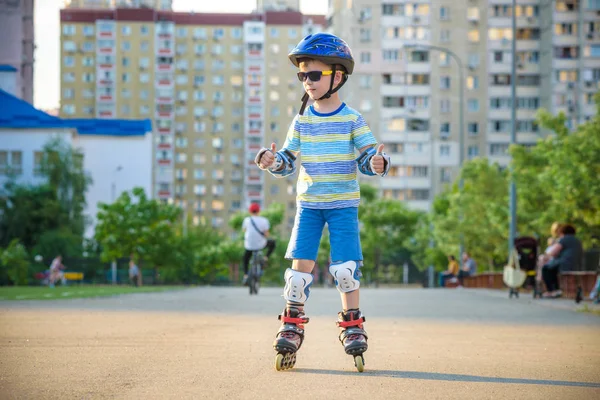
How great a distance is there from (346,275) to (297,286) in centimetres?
33

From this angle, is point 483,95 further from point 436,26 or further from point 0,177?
point 0,177

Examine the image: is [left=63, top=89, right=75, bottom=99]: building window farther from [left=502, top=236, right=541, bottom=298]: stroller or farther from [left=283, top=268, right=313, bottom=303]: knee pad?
[left=283, top=268, right=313, bottom=303]: knee pad

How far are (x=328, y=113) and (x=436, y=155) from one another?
360 ft

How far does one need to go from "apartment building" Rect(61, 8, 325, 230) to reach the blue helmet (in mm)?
134641

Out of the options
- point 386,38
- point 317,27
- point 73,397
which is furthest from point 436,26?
point 73,397

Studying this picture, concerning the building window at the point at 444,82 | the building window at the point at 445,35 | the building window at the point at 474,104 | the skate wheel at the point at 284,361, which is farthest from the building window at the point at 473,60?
the skate wheel at the point at 284,361

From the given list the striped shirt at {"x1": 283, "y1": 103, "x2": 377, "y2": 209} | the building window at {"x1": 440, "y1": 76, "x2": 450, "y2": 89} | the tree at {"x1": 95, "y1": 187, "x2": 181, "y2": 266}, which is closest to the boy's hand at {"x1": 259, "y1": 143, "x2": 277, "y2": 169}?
the striped shirt at {"x1": 283, "y1": 103, "x2": 377, "y2": 209}

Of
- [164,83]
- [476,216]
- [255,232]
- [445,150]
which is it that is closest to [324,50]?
[255,232]

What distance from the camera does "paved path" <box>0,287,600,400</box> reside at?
5.75 m

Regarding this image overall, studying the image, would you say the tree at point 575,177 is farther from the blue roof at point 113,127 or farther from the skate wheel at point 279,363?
the blue roof at point 113,127

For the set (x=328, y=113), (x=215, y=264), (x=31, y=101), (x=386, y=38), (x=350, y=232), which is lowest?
(x=215, y=264)

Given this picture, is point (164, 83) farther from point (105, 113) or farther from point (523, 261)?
point (523, 261)

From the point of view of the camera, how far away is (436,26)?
119m

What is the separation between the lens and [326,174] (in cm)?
734
